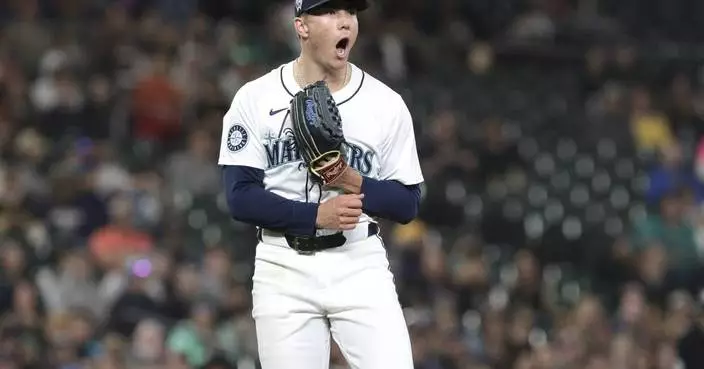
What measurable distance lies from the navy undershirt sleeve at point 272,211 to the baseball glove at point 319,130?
0.13 meters

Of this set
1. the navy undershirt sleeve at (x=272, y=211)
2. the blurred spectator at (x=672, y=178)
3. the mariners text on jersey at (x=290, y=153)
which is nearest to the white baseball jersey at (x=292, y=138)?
the mariners text on jersey at (x=290, y=153)

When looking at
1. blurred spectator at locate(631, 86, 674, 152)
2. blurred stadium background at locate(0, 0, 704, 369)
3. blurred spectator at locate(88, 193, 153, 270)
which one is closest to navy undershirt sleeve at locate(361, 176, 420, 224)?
blurred stadium background at locate(0, 0, 704, 369)

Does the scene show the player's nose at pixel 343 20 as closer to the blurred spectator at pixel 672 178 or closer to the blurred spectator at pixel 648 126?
the blurred spectator at pixel 672 178

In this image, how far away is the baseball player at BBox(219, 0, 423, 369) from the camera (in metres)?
4.80

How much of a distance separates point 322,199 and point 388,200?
0.23 metres

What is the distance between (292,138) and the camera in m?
4.86

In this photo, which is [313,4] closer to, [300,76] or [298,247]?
[300,76]

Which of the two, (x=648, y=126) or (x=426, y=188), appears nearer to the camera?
(x=426, y=188)

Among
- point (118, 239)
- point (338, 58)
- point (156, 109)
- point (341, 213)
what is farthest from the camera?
point (156, 109)

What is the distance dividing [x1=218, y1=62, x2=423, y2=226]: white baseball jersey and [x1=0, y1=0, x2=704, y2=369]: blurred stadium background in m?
3.94

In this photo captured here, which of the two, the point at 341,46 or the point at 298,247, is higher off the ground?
the point at 341,46

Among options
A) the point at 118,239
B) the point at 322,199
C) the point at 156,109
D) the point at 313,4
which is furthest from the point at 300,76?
the point at 156,109

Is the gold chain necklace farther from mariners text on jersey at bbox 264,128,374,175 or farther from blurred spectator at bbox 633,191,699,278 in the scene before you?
blurred spectator at bbox 633,191,699,278

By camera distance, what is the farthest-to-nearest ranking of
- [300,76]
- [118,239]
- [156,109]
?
[156,109] → [118,239] → [300,76]
